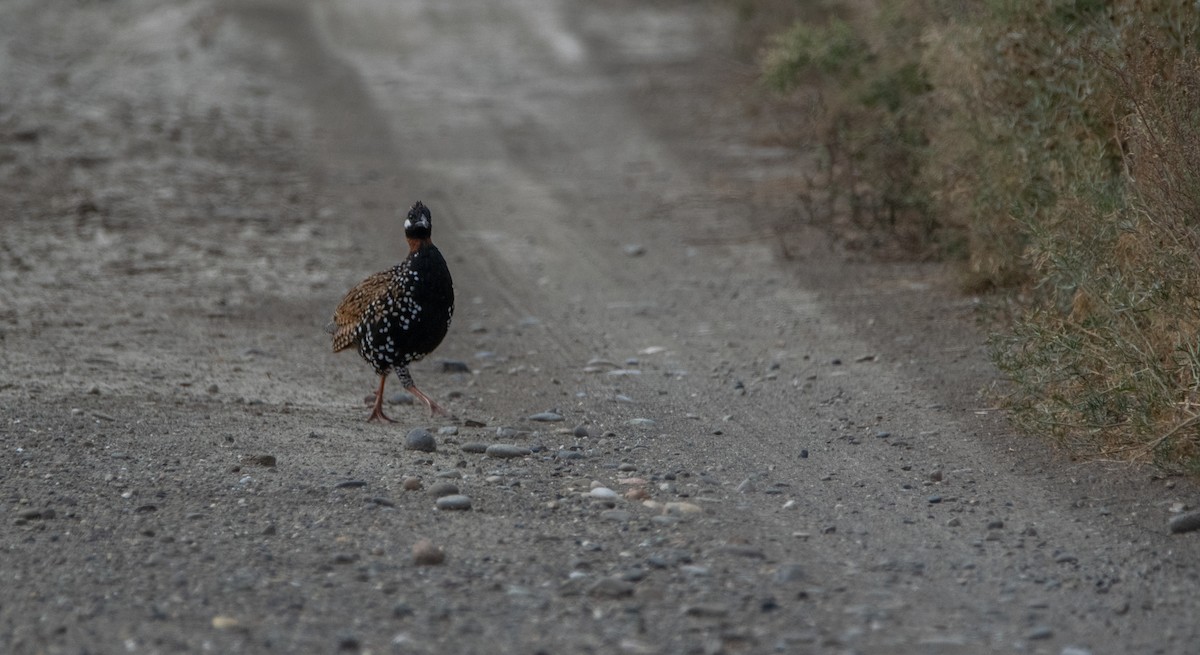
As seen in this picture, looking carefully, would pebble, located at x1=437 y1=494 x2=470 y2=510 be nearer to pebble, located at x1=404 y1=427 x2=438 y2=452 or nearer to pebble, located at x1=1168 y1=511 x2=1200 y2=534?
pebble, located at x1=404 y1=427 x2=438 y2=452

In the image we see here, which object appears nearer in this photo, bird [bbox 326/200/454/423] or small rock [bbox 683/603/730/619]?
small rock [bbox 683/603/730/619]

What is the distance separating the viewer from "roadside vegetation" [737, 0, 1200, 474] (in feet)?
20.6

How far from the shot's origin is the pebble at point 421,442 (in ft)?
22.1

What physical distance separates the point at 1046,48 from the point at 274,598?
6.20 meters

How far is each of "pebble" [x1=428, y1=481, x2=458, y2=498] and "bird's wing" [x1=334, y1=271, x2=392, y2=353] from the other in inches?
77.7

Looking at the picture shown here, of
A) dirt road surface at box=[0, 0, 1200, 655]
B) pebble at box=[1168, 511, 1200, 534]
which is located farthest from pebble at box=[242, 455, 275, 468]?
pebble at box=[1168, 511, 1200, 534]

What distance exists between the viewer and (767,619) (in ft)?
15.3

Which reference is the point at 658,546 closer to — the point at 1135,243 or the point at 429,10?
the point at 1135,243

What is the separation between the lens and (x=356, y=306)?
797 centimetres

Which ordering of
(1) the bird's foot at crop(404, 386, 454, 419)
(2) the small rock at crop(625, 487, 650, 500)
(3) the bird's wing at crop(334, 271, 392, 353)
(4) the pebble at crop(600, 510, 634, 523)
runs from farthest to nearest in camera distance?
(3) the bird's wing at crop(334, 271, 392, 353) → (1) the bird's foot at crop(404, 386, 454, 419) → (2) the small rock at crop(625, 487, 650, 500) → (4) the pebble at crop(600, 510, 634, 523)

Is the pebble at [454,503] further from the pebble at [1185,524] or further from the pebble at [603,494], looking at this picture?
the pebble at [1185,524]

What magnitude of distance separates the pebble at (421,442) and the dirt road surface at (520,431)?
0.12 metres

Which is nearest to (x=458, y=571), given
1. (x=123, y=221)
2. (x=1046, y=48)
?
(x=1046, y=48)

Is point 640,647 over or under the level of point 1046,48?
under
